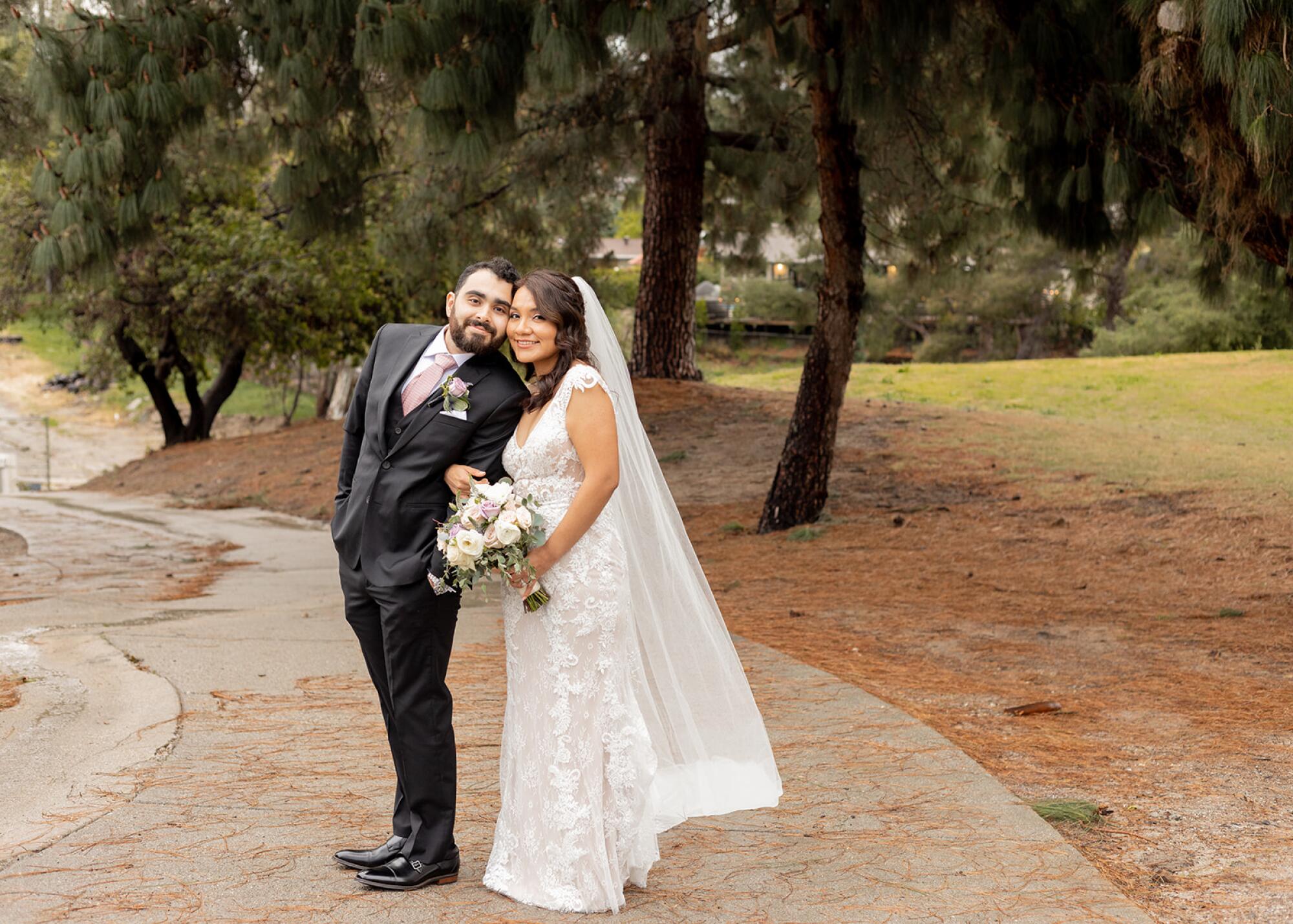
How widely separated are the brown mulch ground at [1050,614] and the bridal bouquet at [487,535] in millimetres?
2124

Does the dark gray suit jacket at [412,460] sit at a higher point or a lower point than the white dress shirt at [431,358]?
lower

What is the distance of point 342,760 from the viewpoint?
191 inches

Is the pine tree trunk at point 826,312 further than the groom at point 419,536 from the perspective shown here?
Yes

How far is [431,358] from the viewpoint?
3.77m

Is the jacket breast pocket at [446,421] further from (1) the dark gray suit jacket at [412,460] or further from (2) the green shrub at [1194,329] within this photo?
(2) the green shrub at [1194,329]

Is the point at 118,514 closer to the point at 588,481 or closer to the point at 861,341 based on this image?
the point at 588,481

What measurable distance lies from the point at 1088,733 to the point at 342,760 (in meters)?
3.15

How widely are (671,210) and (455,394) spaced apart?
1224 centimetres

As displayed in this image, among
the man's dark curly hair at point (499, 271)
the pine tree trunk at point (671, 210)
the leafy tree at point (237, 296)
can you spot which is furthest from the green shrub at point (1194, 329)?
the man's dark curly hair at point (499, 271)

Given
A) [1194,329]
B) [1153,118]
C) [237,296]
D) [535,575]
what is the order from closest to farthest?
1. [535,575]
2. [1153,118]
3. [237,296]
4. [1194,329]

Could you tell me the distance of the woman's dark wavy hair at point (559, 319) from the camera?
3.62 meters

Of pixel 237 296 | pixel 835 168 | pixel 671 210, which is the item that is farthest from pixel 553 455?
pixel 237 296

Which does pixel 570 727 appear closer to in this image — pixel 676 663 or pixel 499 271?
pixel 676 663

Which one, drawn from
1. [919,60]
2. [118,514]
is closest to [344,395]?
[118,514]
